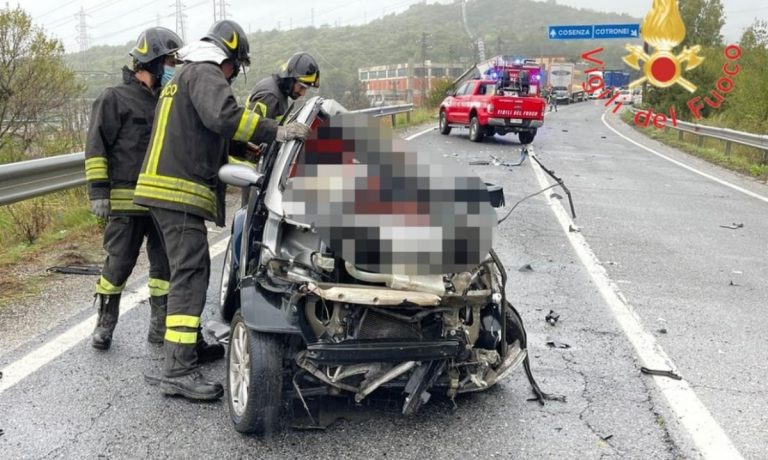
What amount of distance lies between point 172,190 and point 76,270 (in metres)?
2.78

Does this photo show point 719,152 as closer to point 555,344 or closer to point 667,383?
point 555,344

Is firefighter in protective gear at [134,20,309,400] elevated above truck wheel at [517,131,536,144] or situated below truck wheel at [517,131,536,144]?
above

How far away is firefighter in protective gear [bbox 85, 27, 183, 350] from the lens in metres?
4.31

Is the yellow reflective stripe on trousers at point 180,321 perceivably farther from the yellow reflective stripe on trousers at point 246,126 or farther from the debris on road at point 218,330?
the yellow reflective stripe on trousers at point 246,126

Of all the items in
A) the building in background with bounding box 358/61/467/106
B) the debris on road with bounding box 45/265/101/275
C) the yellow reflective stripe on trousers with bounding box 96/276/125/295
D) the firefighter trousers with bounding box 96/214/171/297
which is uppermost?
the building in background with bounding box 358/61/467/106

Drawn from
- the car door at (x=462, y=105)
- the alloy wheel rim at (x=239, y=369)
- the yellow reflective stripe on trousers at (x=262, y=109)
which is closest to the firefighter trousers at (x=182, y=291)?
the alloy wheel rim at (x=239, y=369)

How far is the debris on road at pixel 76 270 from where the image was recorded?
19.6 ft

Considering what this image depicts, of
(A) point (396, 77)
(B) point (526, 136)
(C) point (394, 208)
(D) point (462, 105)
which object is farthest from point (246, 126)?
(A) point (396, 77)

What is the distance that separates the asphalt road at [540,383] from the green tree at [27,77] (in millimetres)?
10950

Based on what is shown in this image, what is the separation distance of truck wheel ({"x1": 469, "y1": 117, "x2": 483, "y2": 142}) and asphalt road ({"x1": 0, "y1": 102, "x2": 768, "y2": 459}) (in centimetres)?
1205

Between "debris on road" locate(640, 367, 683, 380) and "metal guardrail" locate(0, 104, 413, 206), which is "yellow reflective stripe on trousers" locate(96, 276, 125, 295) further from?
"debris on road" locate(640, 367, 683, 380)

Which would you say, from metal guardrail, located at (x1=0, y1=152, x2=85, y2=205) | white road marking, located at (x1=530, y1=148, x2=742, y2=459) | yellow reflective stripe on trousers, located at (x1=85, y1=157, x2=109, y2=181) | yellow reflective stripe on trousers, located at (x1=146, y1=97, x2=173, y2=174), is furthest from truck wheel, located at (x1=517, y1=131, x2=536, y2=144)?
yellow reflective stripe on trousers, located at (x1=146, y1=97, x2=173, y2=174)

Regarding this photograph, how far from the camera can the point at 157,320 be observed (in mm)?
4461

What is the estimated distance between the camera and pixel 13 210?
7.93m
